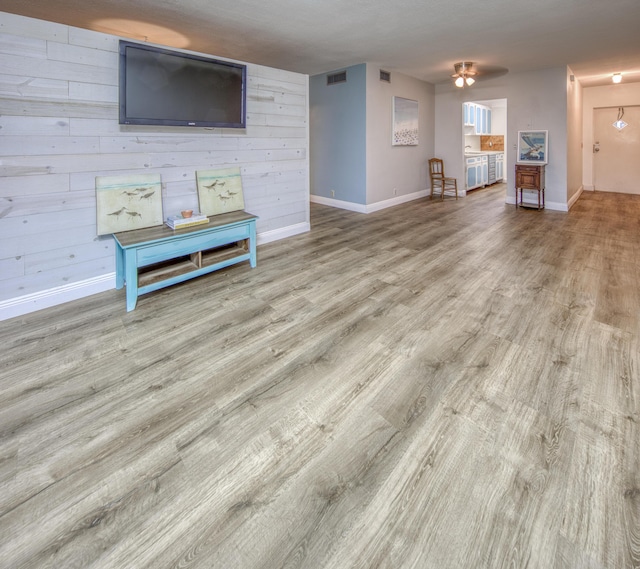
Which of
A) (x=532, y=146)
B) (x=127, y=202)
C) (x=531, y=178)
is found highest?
(x=532, y=146)

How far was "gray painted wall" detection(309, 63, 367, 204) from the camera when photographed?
623 centimetres

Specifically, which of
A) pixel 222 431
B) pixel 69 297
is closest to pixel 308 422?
pixel 222 431

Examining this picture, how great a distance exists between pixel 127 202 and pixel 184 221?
1.66 feet

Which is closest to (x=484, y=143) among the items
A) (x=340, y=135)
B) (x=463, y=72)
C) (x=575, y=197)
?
(x=575, y=197)

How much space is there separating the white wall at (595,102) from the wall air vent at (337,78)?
607 centimetres

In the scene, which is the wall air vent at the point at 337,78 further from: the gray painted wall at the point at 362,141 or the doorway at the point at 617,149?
the doorway at the point at 617,149

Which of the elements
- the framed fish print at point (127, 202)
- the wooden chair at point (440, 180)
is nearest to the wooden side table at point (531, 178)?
the wooden chair at point (440, 180)

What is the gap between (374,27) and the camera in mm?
4152

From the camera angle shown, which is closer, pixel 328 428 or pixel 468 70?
pixel 328 428

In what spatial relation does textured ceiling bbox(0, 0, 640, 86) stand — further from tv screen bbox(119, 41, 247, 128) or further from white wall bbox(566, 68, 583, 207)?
white wall bbox(566, 68, 583, 207)

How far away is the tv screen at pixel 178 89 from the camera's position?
300 cm

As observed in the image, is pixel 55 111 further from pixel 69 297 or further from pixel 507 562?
pixel 507 562

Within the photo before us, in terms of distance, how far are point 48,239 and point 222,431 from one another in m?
2.42

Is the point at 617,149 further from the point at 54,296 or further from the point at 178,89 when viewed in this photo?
the point at 54,296
